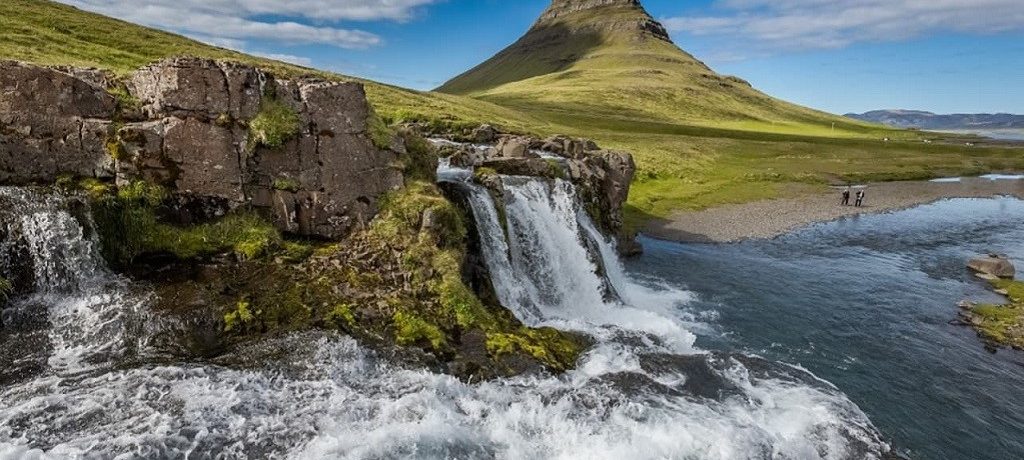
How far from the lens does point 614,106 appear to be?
636 feet

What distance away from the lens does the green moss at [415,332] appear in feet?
60.3

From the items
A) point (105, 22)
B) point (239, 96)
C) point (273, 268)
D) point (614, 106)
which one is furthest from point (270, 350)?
point (614, 106)

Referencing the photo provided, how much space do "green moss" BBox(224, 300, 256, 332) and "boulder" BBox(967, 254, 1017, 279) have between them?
1878 inches

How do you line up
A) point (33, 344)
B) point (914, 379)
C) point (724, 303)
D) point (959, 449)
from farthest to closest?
point (724, 303) → point (914, 379) → point (959, 449) → point (33, 344)

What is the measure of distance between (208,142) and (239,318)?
6875 millimetres

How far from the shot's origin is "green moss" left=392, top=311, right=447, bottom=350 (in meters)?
18.4

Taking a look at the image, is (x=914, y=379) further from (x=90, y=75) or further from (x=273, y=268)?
(x=90, y=75)

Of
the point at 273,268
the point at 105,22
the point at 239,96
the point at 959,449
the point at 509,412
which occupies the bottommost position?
the point at 959,449

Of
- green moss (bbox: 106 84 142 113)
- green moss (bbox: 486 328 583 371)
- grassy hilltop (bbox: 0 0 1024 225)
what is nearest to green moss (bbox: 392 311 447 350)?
green moss (bbox: 486 328 583 371)

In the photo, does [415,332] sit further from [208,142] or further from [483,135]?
[483,135]

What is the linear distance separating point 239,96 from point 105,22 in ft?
239

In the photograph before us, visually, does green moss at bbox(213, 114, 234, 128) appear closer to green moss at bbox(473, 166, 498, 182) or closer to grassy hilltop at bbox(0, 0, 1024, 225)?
grassy hilltop at bbox(0, 0, 1024, 225)

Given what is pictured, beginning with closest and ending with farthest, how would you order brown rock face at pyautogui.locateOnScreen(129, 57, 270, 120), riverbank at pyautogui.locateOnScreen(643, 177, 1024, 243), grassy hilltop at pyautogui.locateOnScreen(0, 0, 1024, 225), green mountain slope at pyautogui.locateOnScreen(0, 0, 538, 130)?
brown rock face at pyautogui.locateOnScreen(129, 57, 270, 120) → green mountain slope at pyautogui.locateOnScreen(0, 0, 538, 130) → riverbank at pyautogui.locateOnScreen(643, 177, 1024, 243) → grassy hilltop at pyautogui.locateOnScreen(0, 0, 1024, 225)

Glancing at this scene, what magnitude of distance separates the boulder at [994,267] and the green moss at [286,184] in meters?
46.2
